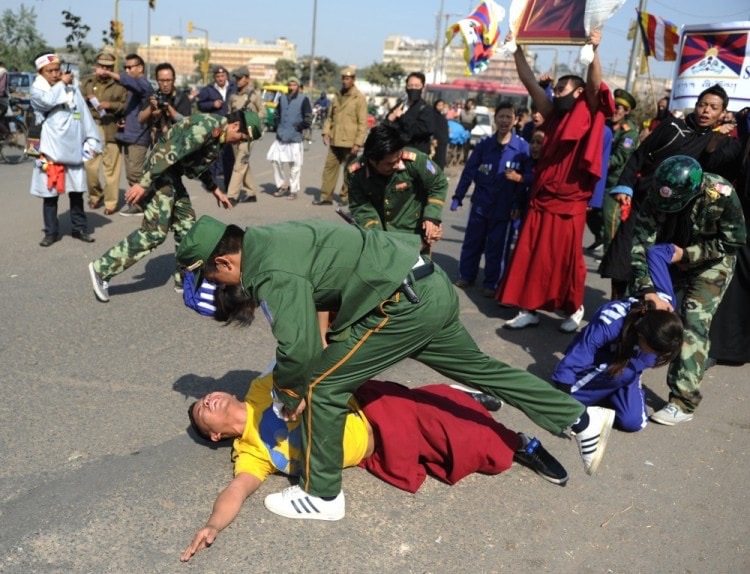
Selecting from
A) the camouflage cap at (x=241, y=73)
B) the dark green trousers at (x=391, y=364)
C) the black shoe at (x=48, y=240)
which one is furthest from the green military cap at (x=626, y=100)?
the black shoe at (x=48, y=240)

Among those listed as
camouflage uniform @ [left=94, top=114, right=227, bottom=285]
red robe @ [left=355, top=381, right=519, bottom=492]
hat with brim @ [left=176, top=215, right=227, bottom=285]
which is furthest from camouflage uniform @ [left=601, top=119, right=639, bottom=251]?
hat with brim @ [left=176, top=215, right=227, bottom=285]

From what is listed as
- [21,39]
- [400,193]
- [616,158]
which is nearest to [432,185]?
[400,193]

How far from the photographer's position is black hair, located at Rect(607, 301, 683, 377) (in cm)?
364

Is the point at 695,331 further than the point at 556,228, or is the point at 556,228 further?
the point at 556,228

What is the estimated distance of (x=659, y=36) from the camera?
41.5ft

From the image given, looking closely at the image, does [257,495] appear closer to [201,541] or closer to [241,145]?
[201,541]

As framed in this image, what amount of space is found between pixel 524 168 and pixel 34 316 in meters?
4.23

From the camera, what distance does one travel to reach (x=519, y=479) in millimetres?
3484

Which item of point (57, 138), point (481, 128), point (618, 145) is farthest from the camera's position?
point (481, 128)

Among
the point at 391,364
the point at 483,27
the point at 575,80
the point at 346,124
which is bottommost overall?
the point at 391,364

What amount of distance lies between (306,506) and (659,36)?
1231 cm

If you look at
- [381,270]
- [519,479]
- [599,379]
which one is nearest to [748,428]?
[599,379]

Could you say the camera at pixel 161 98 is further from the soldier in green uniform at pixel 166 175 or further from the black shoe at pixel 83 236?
the soldier in green uniform at pixel 166 175

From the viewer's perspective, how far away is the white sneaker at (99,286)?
559cm
